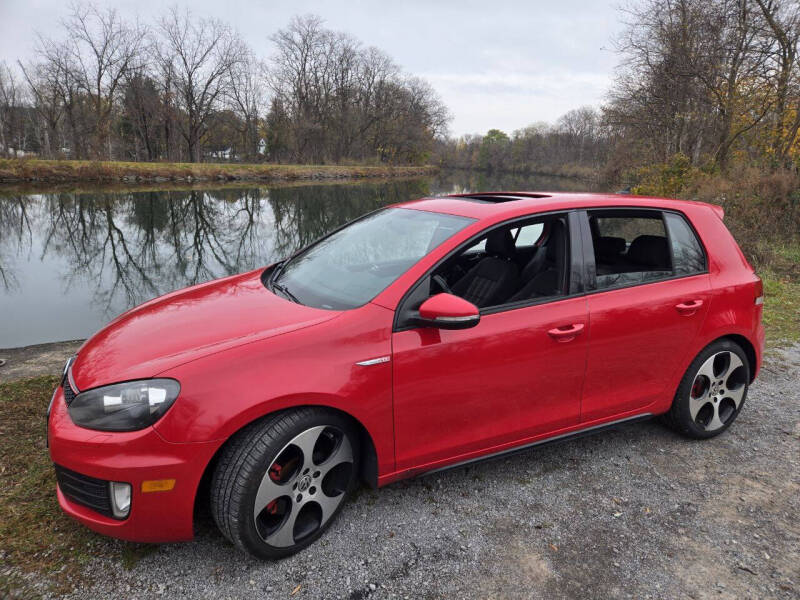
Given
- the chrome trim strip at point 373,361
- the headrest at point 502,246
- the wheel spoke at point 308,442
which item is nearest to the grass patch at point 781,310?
the headrest at point 502,246

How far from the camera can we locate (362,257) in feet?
10.2

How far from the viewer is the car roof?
285 cm

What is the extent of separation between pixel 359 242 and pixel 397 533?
1.72m

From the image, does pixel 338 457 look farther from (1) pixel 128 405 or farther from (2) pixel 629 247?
(2) pixel 629 247

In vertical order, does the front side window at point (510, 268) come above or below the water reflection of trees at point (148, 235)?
above

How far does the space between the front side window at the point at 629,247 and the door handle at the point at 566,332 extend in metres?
0.32

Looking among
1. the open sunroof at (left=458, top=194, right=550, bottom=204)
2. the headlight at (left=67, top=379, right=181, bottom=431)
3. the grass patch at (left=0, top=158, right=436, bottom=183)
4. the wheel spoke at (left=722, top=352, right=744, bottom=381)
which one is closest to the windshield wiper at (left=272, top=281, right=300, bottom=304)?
the headlight at (left=67, top=379, right=181, bottom=431)

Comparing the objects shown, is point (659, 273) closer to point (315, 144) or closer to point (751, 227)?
point (751, 227)

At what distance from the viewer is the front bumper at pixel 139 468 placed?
78.7 inches

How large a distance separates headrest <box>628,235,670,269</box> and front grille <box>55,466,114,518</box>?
3.12 metres

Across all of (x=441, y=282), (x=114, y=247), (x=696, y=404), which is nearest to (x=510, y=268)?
(x=441, y=282)

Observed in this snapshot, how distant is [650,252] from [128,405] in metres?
3.11

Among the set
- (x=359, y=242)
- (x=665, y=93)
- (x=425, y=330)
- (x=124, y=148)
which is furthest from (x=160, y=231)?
(x=124, y=148)

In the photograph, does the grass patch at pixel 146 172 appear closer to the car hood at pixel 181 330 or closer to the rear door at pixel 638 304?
the car hood at pixel 181 330
